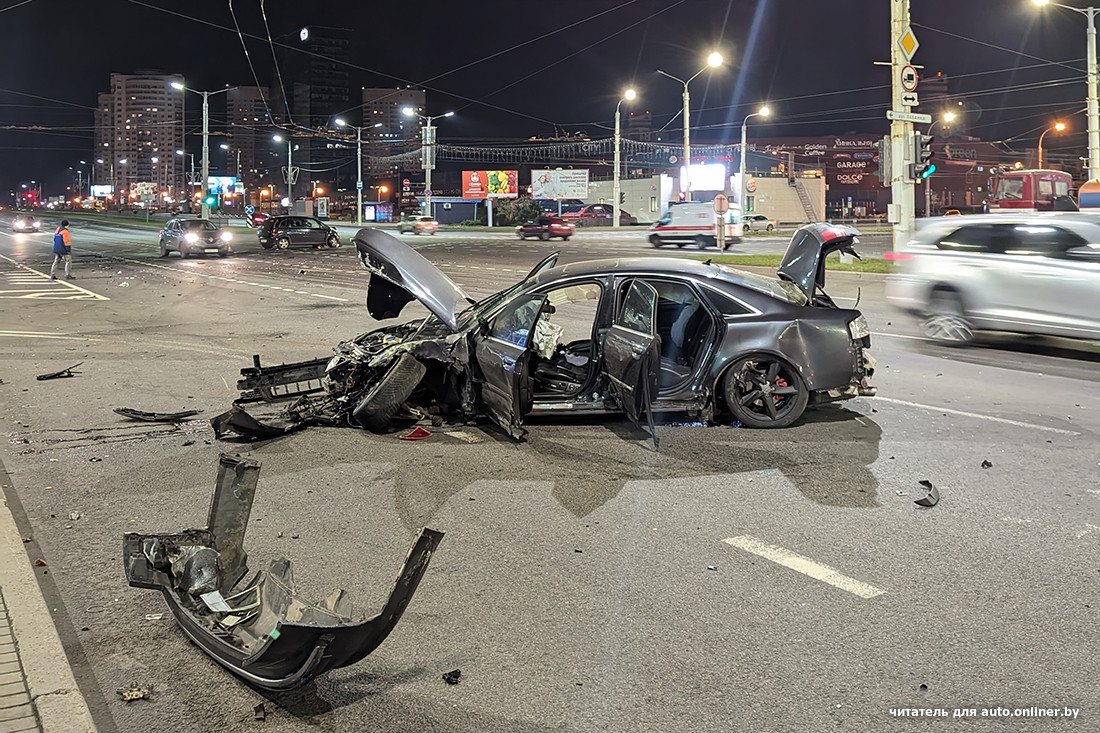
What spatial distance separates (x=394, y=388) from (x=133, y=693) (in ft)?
13.5

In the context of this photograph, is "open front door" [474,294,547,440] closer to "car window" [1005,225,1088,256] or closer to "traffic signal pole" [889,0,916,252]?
"car window" [1005,225,1088,256]

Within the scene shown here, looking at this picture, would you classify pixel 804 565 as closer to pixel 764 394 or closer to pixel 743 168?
pixel 764 394

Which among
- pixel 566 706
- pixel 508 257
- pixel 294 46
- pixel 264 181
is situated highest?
pixel 264 181

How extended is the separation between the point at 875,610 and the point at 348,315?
13614 mm

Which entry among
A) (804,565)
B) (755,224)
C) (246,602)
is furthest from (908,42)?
(755,224)

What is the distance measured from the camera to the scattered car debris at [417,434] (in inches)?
308

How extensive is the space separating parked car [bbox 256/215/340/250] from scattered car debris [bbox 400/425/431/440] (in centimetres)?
3609

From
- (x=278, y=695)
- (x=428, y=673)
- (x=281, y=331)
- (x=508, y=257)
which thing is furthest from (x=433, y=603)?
(x=508, y=257)

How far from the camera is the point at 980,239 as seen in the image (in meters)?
12.3

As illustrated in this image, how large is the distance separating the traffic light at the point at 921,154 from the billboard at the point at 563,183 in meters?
75.2

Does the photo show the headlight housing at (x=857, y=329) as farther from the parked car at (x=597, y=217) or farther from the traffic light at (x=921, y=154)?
the parked car at (x=597, y=217)

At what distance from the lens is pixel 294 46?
52.1 m

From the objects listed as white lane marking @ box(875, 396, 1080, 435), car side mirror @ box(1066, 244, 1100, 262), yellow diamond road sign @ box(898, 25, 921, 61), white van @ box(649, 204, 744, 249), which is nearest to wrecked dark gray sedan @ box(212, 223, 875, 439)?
white lane marking @ box(875, 396, 1080, 435)

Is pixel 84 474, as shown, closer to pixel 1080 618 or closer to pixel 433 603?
pixel 433 603
